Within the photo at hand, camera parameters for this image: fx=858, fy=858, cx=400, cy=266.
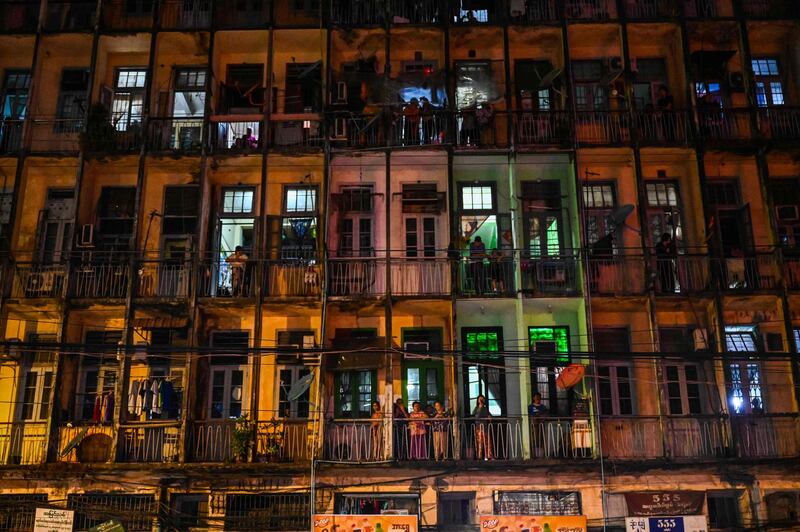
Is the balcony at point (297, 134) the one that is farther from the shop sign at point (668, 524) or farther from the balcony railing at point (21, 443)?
the shop sign at point (668, 524)

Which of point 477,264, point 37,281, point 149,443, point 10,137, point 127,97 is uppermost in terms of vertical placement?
point 127,97

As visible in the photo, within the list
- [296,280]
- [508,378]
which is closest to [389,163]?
[296,280]

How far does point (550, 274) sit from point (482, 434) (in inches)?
176

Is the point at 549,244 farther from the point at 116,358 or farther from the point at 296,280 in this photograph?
the point at 116,358

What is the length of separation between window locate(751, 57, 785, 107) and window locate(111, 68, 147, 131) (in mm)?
16566

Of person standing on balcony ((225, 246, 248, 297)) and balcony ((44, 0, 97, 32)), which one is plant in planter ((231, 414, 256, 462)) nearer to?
person standing on balcony ((225, 246, 248, 297))

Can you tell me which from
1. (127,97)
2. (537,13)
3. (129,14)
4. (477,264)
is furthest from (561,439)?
(129,14)

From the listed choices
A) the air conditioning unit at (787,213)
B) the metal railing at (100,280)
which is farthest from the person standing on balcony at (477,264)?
the metal railing at (100,280)

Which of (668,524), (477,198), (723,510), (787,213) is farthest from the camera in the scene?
(477,198)

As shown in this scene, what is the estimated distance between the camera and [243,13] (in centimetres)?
2378

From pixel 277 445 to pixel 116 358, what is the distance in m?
4.77

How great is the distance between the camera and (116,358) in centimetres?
2095

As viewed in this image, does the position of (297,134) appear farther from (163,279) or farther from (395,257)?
(163,279)

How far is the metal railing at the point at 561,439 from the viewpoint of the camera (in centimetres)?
1911
